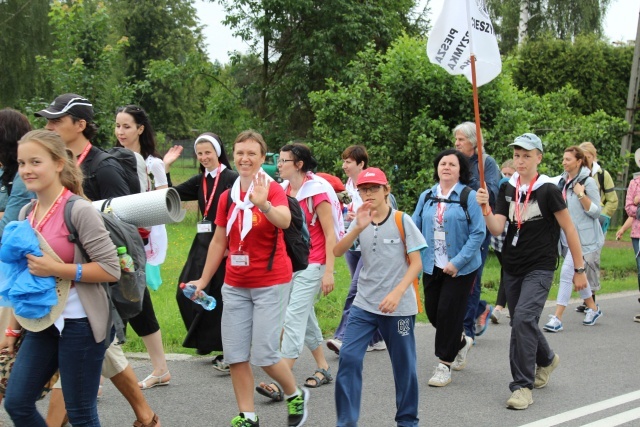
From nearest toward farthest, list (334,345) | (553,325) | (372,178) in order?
1. (372,178)
2. (334,345)
3. (553,325)

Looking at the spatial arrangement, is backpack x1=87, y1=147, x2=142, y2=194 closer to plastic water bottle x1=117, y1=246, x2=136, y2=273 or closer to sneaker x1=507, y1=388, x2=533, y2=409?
plastic water bottle x1=117, y1=246, x2=136, y2=273

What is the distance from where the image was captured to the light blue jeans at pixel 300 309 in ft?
19.9

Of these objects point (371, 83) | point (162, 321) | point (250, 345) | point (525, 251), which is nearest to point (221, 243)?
point (250, 345)

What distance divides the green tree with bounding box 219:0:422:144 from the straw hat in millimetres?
21265

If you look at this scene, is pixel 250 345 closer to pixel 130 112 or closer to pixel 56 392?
pixel 56 392

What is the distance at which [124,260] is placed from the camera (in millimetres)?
Result: 4051

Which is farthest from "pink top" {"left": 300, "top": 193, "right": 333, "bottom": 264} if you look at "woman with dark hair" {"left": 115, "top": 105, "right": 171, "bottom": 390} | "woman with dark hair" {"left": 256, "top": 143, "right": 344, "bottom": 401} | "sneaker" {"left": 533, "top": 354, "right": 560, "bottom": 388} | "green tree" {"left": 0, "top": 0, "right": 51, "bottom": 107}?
"green tree" {"left": 0, "top": 0, "right": 51, "bottom": 107}

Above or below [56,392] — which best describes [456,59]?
above

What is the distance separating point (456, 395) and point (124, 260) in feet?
10.7

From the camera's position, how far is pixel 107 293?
4039 millimetres

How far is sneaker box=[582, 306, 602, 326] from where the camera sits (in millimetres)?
9289

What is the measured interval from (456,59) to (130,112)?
2720 mm

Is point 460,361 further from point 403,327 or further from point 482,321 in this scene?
point 403,327

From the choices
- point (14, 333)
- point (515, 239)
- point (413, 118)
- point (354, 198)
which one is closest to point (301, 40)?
point (413, 118)
